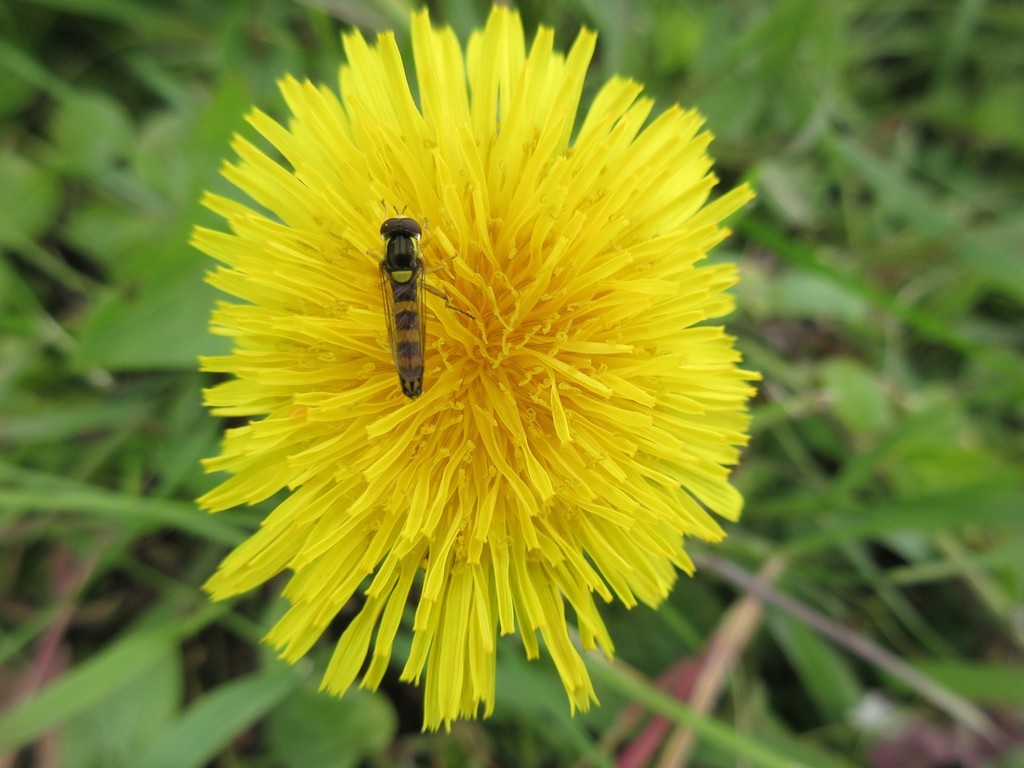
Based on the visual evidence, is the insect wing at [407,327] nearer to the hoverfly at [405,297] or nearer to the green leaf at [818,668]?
the hoverfly at [405,297]

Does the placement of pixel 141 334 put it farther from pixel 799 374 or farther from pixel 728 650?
→ pixel 799 374

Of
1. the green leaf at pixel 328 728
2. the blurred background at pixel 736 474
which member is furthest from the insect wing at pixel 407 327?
the green leaf at pixel 328 728

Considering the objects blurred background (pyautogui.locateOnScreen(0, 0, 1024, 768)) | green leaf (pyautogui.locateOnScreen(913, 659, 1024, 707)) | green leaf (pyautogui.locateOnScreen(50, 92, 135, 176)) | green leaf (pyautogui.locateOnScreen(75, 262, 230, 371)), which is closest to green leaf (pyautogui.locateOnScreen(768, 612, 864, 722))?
blurred background (pyautogui.locateOnScreen(0, 0, 1024, 768))

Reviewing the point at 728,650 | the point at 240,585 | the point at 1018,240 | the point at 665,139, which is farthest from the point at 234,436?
the point at 1018,240

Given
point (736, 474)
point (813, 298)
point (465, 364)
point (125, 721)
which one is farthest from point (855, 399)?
point (125, 721)

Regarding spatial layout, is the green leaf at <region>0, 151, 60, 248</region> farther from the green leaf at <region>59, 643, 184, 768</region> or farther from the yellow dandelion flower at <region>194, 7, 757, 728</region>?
the green leaf at <region>59, 643, 184, 768</region>

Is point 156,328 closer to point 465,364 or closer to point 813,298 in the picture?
point 465,364
